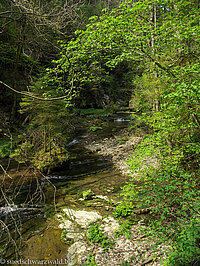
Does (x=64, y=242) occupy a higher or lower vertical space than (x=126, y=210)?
lower

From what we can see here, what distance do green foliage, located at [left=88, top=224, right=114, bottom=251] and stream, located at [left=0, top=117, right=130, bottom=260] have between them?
0.54 m

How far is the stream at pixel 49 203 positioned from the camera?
3.25m

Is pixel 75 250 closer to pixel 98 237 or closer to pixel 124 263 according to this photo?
pixel 98 237

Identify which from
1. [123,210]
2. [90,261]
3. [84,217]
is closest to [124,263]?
[90,261]

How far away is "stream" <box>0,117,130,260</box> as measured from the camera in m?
3.25

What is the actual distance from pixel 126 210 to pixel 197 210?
185 cm

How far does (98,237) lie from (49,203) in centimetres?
209

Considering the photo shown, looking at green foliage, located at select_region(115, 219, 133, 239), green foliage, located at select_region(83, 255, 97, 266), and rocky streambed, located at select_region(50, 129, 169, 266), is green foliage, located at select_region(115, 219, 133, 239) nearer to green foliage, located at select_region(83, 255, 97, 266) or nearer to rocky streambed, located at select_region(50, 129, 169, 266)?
rocky streambed, located at select_region(50, 129, 169, 266)

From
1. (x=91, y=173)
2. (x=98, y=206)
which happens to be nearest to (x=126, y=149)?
(x=91, y=173)

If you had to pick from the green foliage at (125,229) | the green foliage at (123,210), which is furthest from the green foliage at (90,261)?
the green foliage at (123,210)

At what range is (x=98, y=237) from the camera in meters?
3.45

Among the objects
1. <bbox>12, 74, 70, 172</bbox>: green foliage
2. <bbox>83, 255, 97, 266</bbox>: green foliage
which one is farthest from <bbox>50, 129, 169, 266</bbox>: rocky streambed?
<bbox>12, 74, 70, 172</bbox>: green foliage

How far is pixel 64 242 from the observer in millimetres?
3521

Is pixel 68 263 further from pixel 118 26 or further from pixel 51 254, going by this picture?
pixel 118 26
